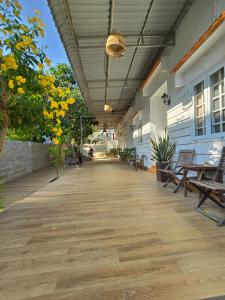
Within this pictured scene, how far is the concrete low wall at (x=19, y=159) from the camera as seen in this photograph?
7.16m

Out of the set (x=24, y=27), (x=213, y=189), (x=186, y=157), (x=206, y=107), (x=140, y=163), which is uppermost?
(x=24, y=27)

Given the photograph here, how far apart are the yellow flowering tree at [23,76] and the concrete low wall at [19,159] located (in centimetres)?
387

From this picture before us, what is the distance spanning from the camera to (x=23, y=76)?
241 cm

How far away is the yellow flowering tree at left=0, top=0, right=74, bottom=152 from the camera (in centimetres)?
224

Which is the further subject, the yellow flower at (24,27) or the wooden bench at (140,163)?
the wooden bench at (140,163)

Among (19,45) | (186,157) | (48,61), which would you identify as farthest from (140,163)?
(19,45)

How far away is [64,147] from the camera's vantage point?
13.2m

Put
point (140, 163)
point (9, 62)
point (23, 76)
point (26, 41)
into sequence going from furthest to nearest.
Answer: point (140, 163), point (23, 76), point (26, 41), point (9, 62)

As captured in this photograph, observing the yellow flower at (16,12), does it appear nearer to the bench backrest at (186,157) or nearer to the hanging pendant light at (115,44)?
the hanging pendant light at (115,44)

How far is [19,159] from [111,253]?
730 centimetres

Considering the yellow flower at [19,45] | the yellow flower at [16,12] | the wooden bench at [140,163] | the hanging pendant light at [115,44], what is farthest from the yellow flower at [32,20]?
the wooden bench at [140,163]

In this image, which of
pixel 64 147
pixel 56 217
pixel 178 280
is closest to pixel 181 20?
pixel 56 217

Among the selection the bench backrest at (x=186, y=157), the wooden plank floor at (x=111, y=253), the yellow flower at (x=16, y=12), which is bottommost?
the wooden plank floor at (x=111, y=253)

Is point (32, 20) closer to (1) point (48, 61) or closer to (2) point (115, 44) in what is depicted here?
(1) point (48, 61)
